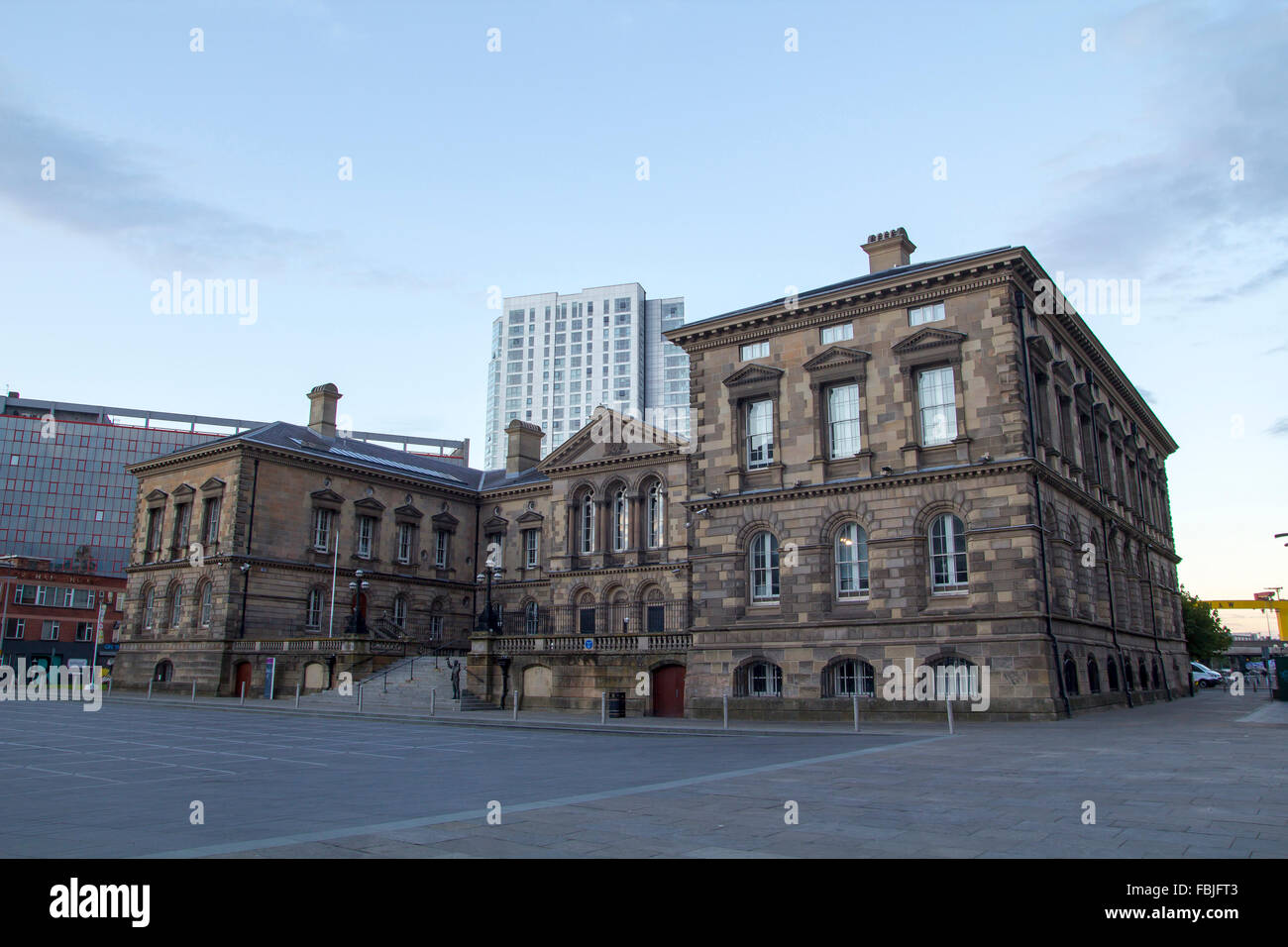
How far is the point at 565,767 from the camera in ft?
51.8

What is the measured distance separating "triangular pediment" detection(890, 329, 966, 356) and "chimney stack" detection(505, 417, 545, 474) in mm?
36647

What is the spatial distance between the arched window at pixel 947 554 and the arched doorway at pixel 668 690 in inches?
394

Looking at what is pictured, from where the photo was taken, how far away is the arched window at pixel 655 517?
50.7m

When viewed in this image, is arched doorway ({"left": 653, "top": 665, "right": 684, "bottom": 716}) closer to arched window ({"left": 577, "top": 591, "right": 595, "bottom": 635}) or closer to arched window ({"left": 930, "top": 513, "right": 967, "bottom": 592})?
arched window ({"left": 930, "top": 513, "right": 967, "bottom": 592})

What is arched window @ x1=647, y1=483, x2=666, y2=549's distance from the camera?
5072cm

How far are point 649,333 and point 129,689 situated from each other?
11955 cm

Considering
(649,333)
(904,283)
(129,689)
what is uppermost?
(649,333)

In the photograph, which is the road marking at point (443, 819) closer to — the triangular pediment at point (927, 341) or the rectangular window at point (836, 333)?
the triangular pediment at point (927, 341)

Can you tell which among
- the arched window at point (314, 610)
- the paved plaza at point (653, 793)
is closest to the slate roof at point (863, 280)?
the paved plaza at point (653, 793)

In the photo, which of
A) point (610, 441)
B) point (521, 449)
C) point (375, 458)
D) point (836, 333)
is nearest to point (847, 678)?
point (836, 333)

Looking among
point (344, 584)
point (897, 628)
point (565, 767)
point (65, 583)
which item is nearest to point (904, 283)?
point (897, 628)
